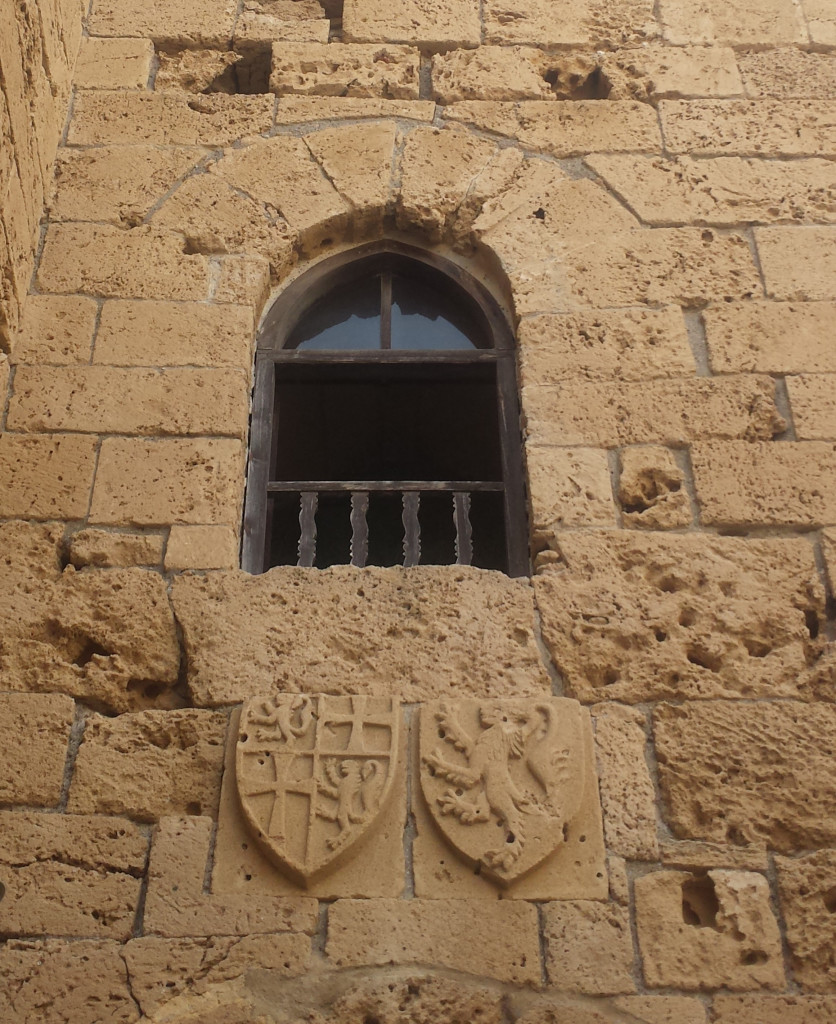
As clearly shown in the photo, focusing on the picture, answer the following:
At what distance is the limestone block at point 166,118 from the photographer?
410 cm

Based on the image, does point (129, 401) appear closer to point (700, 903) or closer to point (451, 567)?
point (451, 567)

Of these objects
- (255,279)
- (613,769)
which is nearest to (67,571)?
(255,279)

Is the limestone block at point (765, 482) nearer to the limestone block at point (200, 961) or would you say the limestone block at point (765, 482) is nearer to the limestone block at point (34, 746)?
the limestone block at point (200, 961)

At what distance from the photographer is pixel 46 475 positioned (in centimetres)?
320

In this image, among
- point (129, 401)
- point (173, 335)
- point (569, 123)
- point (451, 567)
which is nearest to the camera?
point (451, 567)

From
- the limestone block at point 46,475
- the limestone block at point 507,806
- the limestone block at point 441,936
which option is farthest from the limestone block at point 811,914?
the limestone block at point 46,475

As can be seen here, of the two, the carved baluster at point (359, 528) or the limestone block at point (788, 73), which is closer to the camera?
the carved baluster at point (359, 528)

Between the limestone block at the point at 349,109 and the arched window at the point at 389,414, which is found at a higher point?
the limestone block at the point at 349,109

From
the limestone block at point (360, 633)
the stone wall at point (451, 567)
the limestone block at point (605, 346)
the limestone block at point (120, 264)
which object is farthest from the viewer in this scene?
the limestone block at point (120, 264)

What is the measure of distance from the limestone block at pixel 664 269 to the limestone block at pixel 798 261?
58mm

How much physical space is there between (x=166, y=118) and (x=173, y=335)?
115 centimetres

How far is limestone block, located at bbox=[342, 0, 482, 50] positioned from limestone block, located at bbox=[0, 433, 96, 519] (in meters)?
2.24

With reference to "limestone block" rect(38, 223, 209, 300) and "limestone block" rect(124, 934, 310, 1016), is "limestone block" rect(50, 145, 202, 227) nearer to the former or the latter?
"limestone block" rect(38, 223, 209, 300)

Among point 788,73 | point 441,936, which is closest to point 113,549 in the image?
point 441,936
